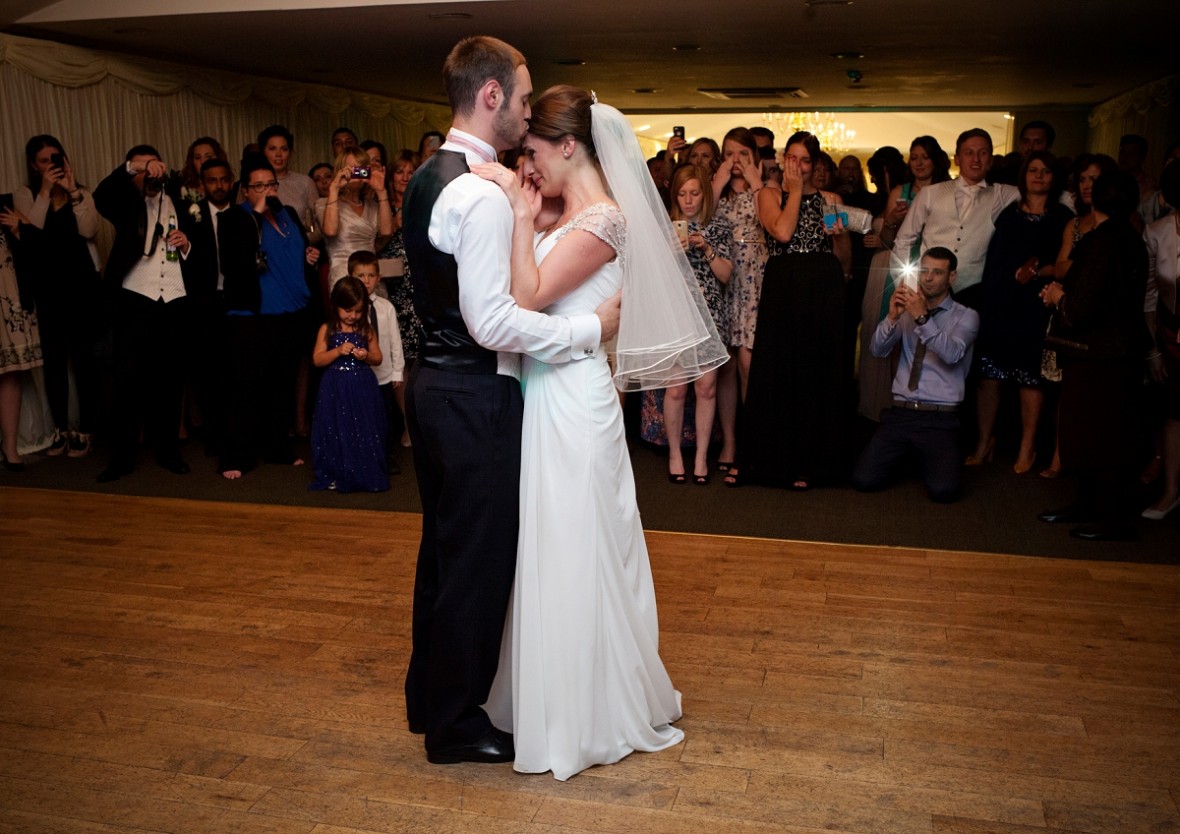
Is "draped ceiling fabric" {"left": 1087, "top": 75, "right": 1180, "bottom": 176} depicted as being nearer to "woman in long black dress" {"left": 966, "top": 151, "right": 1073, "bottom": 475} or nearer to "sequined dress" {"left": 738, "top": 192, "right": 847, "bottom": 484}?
"woman in long black dress" {"left": 966, "top": 151, "right": 1073, "bottom": 475}

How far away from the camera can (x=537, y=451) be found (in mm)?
2512

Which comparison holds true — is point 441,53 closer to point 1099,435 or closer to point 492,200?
point 1099,435

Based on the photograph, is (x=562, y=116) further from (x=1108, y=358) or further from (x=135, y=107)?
(x=135, y=107)

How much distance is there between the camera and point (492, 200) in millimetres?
2293

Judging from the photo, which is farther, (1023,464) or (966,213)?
(966,213)

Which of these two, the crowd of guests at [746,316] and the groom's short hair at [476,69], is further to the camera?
the crowd of guests at [746,316]

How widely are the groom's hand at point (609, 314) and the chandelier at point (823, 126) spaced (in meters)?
11.2

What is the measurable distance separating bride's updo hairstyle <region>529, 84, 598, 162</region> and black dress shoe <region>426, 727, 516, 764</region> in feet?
4.63

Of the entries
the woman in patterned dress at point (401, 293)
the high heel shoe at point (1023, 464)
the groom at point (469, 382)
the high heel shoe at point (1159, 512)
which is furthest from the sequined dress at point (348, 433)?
the high heel shoe at point (1159, 512)

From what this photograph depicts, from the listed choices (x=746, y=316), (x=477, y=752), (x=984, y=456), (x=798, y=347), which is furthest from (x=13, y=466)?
(x=984, y=456)

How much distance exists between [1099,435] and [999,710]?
195cm

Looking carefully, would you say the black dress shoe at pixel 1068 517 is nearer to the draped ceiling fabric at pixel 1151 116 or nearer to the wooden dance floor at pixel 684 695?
the wooden dance floor at pixel 684 695

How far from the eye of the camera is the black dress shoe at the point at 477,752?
2.62 meters

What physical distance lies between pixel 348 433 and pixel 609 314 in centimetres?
295
